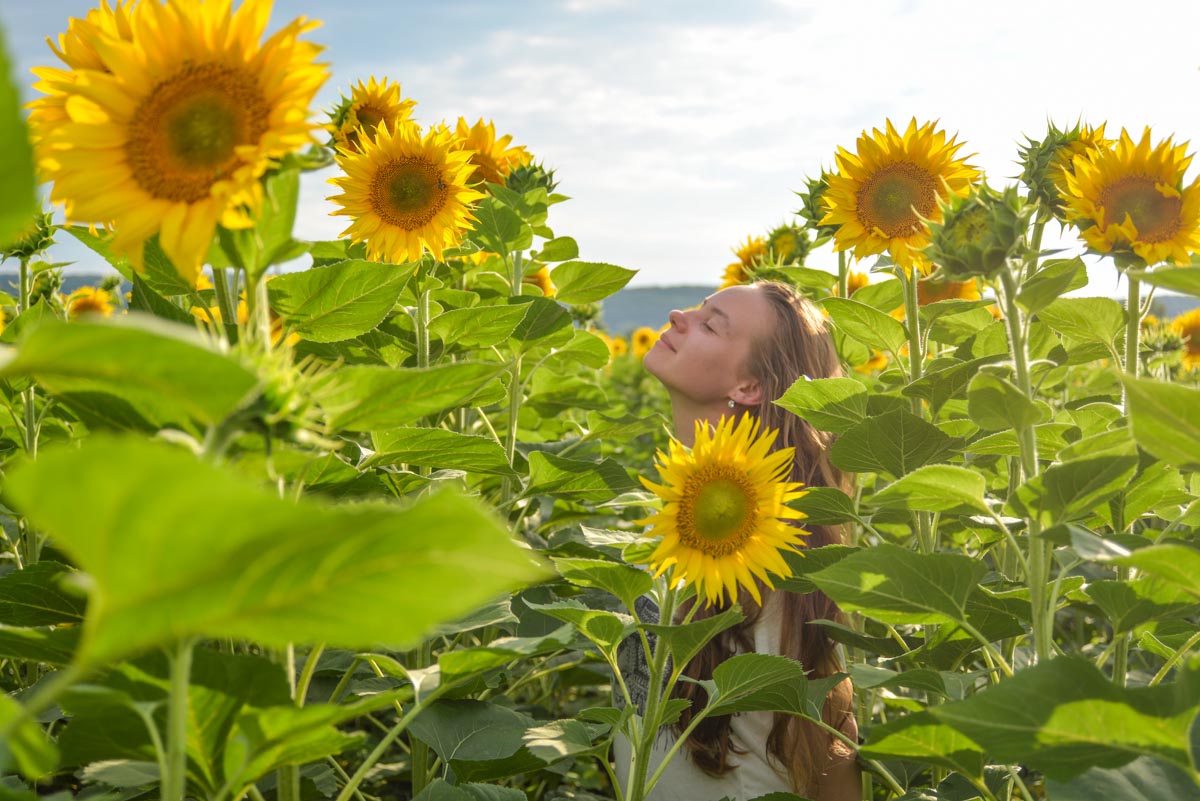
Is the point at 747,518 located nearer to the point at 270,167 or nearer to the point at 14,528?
the point at 270,167

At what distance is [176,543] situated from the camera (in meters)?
0.52

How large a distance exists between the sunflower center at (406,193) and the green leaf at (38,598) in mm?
805

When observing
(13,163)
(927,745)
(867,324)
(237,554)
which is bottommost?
(927,745)

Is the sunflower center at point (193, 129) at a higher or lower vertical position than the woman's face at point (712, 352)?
lower

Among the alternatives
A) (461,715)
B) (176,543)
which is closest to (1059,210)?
(461,715)

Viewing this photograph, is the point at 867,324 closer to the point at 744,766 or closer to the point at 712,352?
the point at 712,352

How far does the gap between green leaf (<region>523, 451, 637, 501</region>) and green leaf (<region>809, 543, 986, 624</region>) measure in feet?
2.03

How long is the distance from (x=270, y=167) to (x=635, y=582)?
87 centimetres

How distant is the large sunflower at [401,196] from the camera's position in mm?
1706

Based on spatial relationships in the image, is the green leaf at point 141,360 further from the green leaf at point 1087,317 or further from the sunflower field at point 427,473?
the green leaf at point 1087,317

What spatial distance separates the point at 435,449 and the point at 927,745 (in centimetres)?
71

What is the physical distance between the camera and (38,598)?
1195 mm

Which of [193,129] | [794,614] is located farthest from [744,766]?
[193,129]

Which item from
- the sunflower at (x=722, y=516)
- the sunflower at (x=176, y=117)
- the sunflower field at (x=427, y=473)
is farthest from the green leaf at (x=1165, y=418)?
the sunflower at (x=176, y=117)
